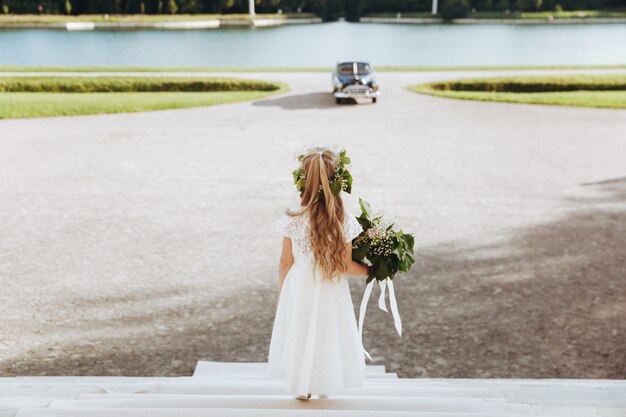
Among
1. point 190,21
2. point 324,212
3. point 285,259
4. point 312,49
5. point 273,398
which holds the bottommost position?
point 273,398

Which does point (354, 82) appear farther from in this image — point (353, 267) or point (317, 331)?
point (317, 331)

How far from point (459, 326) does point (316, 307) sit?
275cm

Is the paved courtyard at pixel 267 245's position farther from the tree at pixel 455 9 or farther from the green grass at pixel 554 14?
the tree at pixel 455 9

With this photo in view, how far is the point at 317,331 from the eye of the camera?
3.83 m

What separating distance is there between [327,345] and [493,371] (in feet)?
7.03

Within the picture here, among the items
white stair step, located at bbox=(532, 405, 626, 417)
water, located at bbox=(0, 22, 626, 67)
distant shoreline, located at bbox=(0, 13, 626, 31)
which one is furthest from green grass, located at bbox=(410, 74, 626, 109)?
distant shoreline, located at bbox=(0, 13, 626, 31)

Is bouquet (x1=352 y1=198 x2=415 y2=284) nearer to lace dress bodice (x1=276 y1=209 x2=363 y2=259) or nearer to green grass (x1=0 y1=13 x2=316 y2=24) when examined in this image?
lace dress bodice (x1=276 y1=209 x2=363 y2=259)

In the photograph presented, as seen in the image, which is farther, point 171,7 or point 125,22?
point 171,7

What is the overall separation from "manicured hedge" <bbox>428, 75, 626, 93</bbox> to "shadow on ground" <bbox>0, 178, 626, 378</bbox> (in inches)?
725

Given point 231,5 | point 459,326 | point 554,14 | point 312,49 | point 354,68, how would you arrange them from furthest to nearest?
point 231,5 → point 554,14 → point 312,49 → point 354,68 → point 459,326

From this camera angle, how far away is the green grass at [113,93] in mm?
19547

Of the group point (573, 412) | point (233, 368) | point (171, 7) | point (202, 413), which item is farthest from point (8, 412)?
point (171, 7)

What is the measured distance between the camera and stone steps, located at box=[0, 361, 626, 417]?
122 inches

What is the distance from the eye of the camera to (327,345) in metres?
3.84
